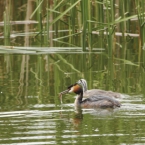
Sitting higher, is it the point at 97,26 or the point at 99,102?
the point at 97,26

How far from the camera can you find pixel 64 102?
8.77m

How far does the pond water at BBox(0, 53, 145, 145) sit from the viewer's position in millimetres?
6688

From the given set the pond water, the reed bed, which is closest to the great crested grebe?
the pond water

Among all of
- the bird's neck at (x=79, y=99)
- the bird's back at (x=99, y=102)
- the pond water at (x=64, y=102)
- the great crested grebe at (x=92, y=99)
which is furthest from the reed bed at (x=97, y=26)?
the bird's back at (x=99, y=102)

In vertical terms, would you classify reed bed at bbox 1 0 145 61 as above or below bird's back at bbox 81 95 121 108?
above

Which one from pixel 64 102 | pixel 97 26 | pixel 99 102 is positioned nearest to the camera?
pixel 99 102

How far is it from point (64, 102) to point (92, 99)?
34 centimetres

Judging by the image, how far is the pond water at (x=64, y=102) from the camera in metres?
6.69

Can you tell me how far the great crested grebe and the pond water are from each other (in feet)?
0.36

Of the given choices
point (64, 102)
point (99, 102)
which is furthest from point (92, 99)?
point (64, 102)

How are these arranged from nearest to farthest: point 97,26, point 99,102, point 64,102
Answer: point 99,102, point 64,102, point 97,26

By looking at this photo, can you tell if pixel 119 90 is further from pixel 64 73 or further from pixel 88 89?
pixel 64 73

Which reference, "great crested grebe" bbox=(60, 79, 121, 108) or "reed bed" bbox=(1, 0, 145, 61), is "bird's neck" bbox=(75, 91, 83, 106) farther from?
"reed bed" bbox=(1, 0, 145, 61)

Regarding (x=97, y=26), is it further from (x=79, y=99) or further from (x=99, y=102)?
(x=99, y=102)
